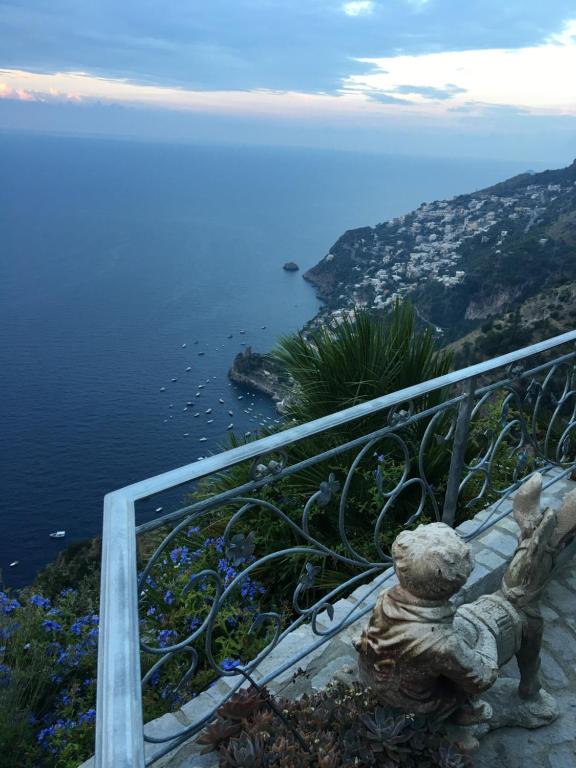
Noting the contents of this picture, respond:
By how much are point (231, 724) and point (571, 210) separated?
5633cm

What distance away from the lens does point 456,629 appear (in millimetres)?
1790

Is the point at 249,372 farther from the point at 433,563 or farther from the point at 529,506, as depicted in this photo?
the point at 433,563

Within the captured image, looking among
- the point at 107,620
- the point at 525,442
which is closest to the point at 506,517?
the point at 525,442

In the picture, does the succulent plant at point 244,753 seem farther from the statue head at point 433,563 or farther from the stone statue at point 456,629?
the statue head at point 433,563

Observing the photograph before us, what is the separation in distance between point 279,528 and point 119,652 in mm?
2447

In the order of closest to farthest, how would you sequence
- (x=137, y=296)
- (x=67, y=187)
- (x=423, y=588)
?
(x=423, y=588) → (x=137, y=296) → (x=67, y=187)

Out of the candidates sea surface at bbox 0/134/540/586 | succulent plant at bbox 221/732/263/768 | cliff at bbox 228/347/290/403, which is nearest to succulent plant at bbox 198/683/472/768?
succulent plant at bbox 221/732/263/768

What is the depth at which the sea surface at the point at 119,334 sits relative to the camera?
37062mm

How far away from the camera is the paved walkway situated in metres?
2.02

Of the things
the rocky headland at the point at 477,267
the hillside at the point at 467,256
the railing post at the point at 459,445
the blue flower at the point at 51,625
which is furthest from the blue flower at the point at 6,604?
the rocky headland at the point at 477,267

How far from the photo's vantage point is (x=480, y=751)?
6.70 ft

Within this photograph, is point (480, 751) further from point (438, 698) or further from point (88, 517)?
point (88, 517)

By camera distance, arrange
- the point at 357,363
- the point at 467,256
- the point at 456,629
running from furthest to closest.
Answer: the point at 467,256, the point at 357,363, the point at 456,629

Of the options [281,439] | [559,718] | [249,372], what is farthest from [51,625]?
[249,372]
